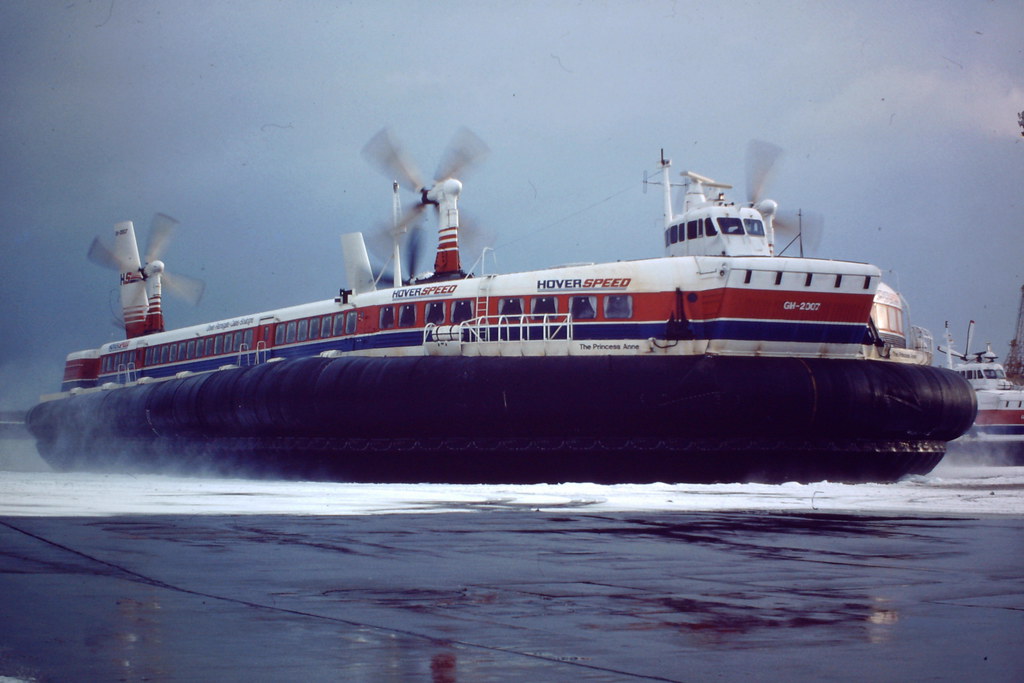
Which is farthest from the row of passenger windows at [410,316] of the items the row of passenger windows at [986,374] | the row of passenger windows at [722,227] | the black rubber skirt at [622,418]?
the row of passenger windows at [986,374]

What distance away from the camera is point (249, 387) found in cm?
2052

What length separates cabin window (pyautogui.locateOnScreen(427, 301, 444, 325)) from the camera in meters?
19.2

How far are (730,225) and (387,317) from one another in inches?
245

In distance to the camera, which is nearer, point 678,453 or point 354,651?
point 354,651

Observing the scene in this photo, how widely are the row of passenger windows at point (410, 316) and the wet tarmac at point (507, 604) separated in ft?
32.3

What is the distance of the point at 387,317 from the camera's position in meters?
20.2

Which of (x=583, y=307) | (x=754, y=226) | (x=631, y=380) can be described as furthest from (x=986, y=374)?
(x=631, y=380)

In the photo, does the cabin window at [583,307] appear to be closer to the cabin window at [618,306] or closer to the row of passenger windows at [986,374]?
the cabin window at [618,306]

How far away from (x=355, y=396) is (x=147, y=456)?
9317 millimetres

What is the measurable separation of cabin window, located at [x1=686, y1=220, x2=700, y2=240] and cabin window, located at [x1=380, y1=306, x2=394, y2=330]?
541 centimetres

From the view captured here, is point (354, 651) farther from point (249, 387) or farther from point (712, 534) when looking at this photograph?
point (249, 387)

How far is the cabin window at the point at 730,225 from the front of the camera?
19.4 metres

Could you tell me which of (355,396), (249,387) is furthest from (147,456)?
(355,396)

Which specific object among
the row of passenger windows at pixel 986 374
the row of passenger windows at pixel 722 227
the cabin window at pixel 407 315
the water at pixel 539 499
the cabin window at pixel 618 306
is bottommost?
the water at pixel 539 499
